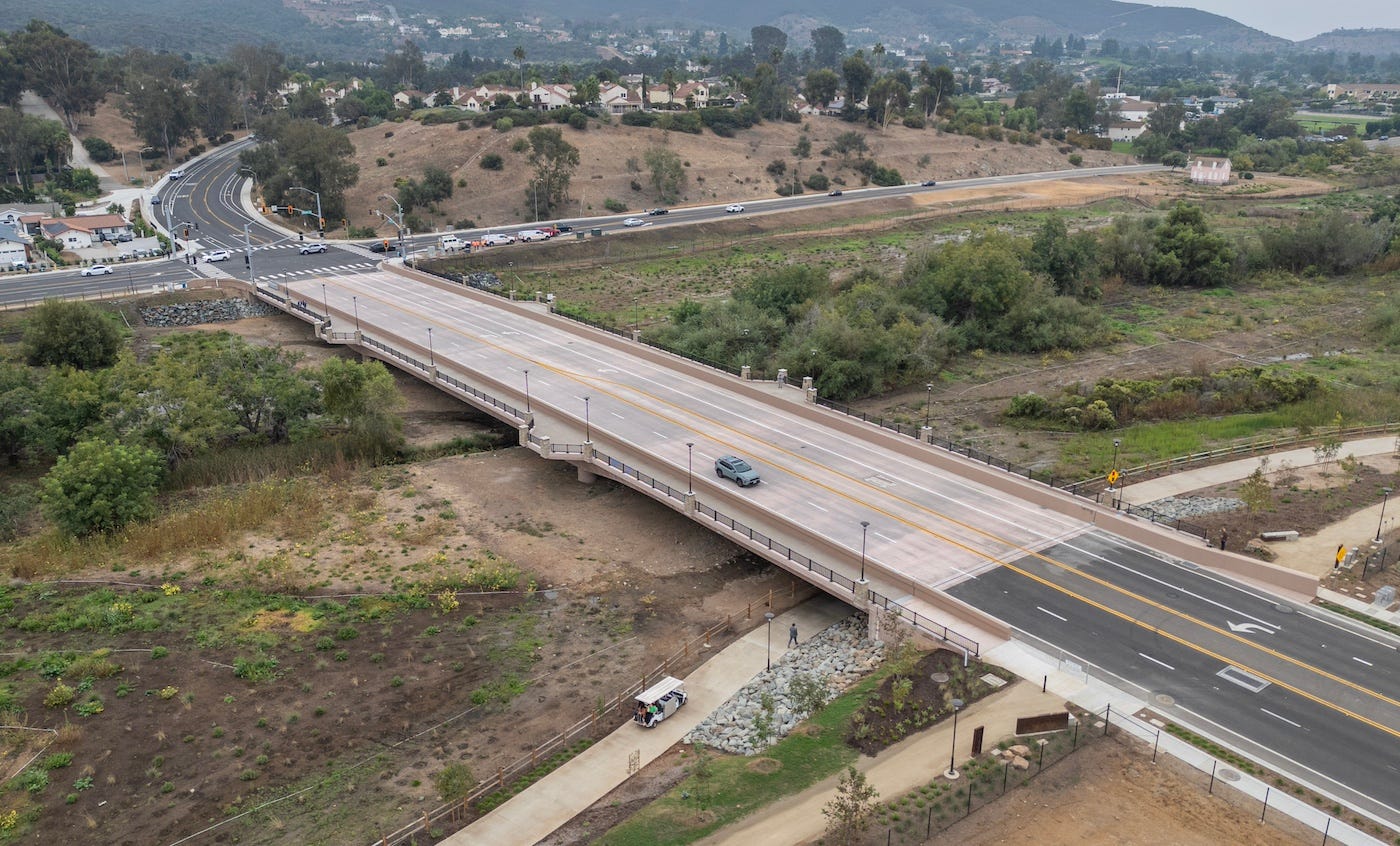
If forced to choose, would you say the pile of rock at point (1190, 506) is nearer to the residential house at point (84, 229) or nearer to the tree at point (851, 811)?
the tree at point (851, 811)

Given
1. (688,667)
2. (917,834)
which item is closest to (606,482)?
(688,667)

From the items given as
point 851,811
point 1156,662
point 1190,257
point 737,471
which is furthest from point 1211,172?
point 851,811

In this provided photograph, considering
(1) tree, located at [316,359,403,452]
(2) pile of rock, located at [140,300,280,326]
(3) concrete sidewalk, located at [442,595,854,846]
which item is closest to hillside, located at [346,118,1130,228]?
(2) pile of rock, located at [140,300,280,326]

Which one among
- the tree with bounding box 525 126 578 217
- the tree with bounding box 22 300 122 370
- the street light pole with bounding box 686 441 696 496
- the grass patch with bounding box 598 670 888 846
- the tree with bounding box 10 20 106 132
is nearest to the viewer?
the grass patch with bounding box 598 670 888 846

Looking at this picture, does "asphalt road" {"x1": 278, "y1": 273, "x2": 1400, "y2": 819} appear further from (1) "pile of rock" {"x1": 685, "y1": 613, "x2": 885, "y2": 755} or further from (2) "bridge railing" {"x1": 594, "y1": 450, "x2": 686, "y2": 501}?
(1) "pile of rock" {"x1": 685, "y1": 613, "x2": 885, "y2": 755}

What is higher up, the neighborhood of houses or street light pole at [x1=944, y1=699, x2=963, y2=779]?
the neighborhood of houses

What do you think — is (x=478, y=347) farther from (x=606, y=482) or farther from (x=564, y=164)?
(x=564, y=164)

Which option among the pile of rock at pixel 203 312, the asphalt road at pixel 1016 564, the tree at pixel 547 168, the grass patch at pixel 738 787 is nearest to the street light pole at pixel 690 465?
the asphalt road at pixel 1016 564

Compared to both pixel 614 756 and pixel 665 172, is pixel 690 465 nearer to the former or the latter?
pixel 614 756
